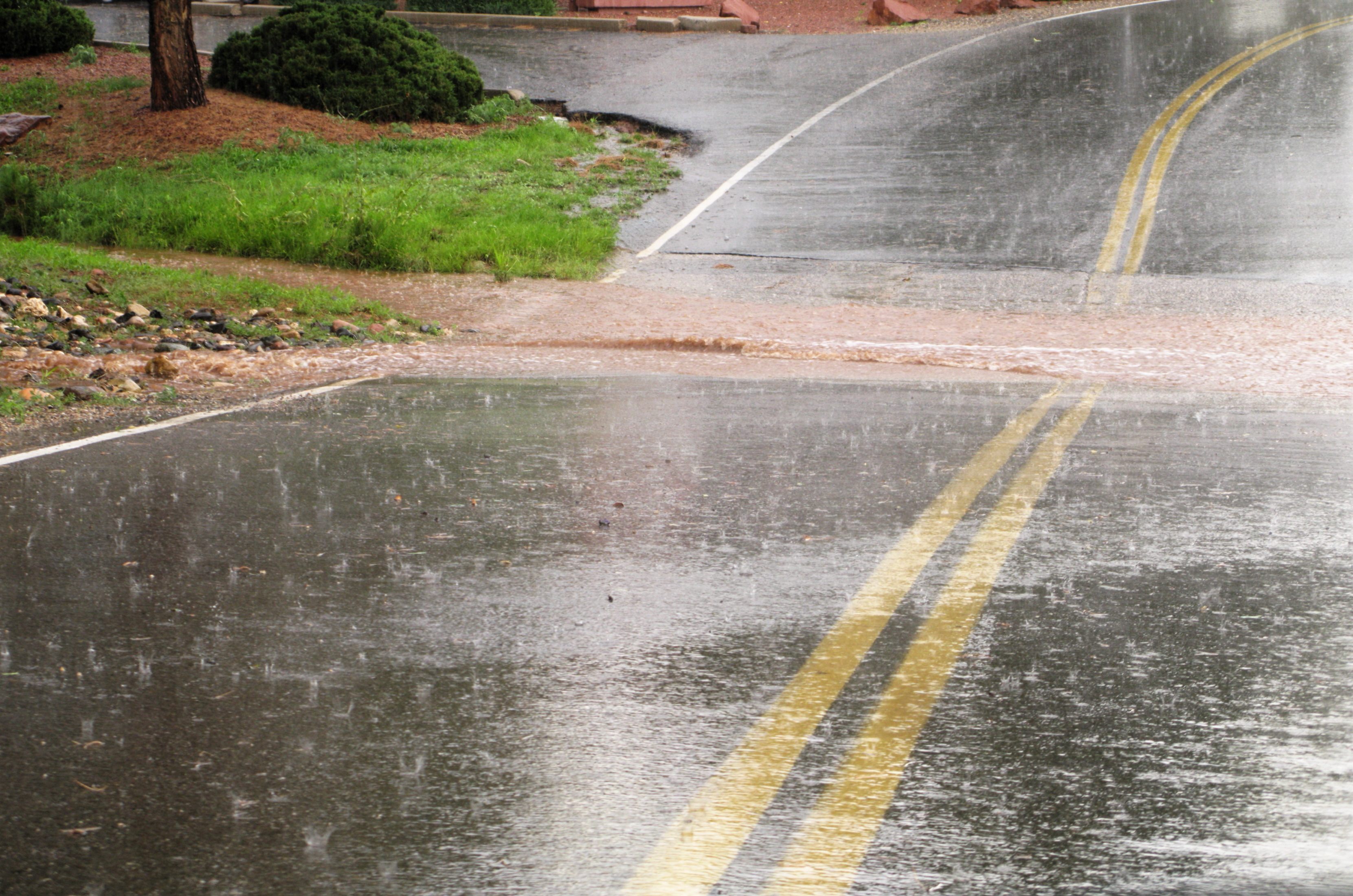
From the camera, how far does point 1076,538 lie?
5.64m

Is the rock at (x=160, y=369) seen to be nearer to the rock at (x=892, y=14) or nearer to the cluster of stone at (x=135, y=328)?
the cluster of stone at (x=135, y=328)

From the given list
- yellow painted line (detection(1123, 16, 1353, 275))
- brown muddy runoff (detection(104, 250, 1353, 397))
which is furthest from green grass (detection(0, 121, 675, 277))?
yellow painted line (detection(1123, 16, 1353, 275))

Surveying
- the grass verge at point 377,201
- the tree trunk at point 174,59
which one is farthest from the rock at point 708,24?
the tree trunk at point 174,59

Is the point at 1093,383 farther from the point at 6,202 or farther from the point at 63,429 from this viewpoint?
the point at 6,202

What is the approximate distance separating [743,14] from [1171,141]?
1295 centimetres

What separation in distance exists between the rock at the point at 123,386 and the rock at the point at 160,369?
0.33 meters

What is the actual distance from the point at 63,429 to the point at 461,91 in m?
14.1

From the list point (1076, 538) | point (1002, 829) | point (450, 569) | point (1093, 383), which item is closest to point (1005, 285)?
point (1093, 383)

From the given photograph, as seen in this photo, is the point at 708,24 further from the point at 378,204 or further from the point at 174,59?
the point at 378,204

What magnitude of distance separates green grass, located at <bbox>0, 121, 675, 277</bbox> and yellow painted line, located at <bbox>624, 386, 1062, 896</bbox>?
9588 mm

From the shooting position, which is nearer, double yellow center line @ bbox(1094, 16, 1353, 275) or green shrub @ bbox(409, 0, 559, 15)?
double yellow center line @ bbox(1094, 16, 1353, 275)

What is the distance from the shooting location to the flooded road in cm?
321

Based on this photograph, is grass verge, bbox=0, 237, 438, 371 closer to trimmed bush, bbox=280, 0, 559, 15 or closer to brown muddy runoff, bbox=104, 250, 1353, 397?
brown muddy runoff, bbox=104, 250, 1353, 397

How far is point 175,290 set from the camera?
41.2 ft
